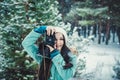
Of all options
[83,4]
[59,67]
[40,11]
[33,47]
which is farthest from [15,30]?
[83,4]

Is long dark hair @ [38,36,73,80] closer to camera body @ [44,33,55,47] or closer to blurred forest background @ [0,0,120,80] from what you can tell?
→ camera body @ [44,33,55,47]

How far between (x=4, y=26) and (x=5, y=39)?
25 cm

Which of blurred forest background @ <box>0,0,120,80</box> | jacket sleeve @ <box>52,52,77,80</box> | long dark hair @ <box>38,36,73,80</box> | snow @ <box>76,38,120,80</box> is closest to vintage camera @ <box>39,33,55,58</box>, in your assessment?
long dark hair @ <box>38,36,73,80</box>

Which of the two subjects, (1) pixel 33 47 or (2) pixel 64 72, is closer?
(2) pixel 64 72

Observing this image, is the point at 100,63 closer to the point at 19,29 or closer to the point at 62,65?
the point at 19,29

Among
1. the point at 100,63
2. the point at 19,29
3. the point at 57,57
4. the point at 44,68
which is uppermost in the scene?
the point at 19,29

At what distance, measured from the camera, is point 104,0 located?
15.8 m

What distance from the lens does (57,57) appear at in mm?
2736

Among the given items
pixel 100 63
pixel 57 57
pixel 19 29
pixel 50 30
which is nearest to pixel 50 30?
pixel 50 30

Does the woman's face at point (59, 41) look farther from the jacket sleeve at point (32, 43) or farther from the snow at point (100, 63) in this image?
the snow at point (100, 63)

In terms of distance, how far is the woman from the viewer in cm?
277

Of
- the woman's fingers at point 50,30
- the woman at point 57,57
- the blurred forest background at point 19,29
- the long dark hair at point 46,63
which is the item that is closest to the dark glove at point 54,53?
the woman at point 57,57

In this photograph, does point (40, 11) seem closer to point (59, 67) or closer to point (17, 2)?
point (17, 2)

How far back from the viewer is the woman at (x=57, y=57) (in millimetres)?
2771
